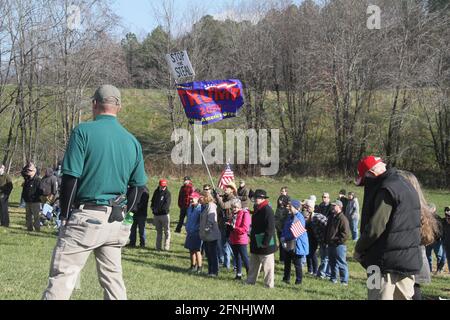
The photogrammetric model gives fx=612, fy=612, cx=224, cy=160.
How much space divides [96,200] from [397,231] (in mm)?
2763

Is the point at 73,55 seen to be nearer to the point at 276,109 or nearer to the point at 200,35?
the point at 200,35

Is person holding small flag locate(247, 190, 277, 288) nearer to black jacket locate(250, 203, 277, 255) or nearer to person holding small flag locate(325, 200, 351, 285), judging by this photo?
black jacket locate(250, 203, 277, 255)

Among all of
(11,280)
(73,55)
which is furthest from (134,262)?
(73,55)

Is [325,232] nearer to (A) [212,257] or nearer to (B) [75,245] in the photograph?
(A) [212,257]

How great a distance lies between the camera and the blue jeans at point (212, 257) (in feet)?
43.1

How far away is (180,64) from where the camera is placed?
15.9 meters

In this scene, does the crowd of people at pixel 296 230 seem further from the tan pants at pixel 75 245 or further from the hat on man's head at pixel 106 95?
the hat on man's head at pixel 106 95

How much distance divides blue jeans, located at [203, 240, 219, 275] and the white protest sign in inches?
182

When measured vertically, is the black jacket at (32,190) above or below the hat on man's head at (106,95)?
below

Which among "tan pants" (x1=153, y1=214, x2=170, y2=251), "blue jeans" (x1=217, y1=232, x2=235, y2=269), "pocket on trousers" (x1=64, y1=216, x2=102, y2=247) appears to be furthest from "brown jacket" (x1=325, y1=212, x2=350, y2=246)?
"pocket on trousers" (x1=64, y1=216, x2=102, y2=247)

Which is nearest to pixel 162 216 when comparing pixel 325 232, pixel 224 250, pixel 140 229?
pixel 140 229

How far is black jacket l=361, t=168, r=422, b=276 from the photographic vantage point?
5680 mm

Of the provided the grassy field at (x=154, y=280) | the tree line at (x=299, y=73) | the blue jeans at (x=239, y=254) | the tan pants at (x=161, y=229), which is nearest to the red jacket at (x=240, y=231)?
the blue jeans at (x=239, y=254)

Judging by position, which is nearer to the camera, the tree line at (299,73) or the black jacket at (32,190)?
the black jacket at (32,190)
